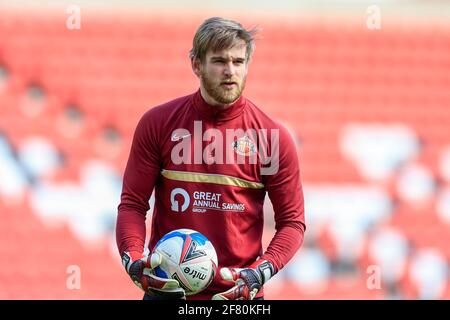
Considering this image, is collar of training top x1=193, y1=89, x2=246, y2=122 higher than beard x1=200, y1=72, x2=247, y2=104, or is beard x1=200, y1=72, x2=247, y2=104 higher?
beard x1=200, y1=72, x2=247, y2=104

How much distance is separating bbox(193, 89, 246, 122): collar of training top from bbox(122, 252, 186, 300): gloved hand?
27.4 inches

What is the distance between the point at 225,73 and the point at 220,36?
0.16 metres

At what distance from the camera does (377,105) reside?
28.3 ft

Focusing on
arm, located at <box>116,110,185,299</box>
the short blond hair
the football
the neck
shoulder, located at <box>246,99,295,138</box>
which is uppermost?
the short blond hair

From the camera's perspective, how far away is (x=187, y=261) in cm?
373

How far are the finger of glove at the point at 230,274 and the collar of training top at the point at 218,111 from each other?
2.28 ft

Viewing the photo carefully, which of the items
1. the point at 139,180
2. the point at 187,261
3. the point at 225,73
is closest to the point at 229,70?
the point at 225,73

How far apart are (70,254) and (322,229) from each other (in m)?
2.31

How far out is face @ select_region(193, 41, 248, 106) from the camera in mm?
3801

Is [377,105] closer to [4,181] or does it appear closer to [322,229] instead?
[322,229]

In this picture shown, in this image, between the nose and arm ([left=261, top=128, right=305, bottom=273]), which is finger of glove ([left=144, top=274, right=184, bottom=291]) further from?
the nose

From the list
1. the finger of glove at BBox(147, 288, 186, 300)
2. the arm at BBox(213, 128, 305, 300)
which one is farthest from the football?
the arm at BBox(213, 128, 305, 300)

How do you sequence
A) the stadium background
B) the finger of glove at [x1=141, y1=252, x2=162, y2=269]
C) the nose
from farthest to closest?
the stadium background → the nose → the finger of glove at [x1=141, y1=252, x2=162, y2=269]
